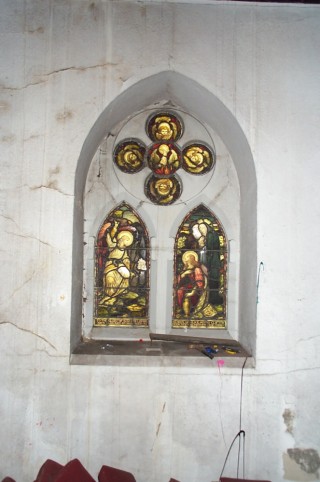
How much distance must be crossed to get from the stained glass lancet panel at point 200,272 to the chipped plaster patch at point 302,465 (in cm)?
149

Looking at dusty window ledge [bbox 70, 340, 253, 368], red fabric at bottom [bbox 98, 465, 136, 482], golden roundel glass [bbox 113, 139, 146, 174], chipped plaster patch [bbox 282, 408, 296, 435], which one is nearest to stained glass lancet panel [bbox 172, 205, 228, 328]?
dusty window ledge [bbox 70, 340, 253, 368]

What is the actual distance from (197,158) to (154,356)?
7.99 ft

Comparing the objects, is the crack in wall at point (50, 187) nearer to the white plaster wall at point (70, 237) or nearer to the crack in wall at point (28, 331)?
the white plaster wall at point (70, 237)

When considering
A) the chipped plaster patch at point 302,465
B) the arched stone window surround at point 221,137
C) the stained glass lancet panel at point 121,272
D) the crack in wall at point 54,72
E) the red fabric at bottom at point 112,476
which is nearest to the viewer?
the red fabric at bottom at point 112,476

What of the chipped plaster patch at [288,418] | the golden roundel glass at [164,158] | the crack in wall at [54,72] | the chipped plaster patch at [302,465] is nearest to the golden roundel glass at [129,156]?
the golden roundel glass at [164,158]

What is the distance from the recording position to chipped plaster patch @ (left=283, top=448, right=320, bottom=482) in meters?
3.26

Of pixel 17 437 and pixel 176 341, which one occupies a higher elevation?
pixel 176 341

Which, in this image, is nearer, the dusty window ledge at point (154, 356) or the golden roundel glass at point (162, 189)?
the dusty window ledge at point (154, 356)

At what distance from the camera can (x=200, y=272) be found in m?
4.32

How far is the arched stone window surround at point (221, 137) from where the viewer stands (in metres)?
3.53

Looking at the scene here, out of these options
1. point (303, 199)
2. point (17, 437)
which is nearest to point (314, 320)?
point (303, 199)

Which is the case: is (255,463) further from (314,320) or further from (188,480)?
(314,320)

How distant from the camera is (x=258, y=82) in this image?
3.47m

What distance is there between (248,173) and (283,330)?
1.66m
